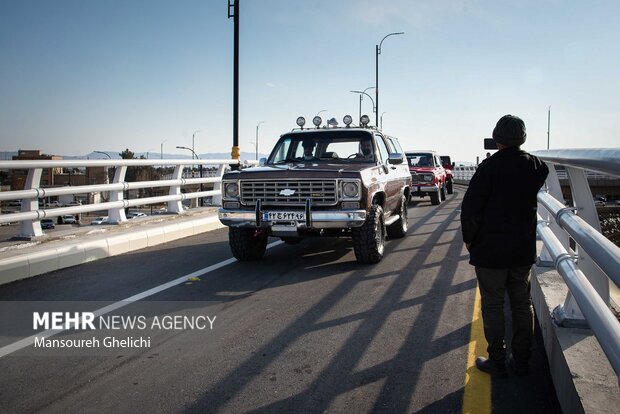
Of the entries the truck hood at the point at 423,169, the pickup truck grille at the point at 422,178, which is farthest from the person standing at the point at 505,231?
the truck hood at the point at 423,169

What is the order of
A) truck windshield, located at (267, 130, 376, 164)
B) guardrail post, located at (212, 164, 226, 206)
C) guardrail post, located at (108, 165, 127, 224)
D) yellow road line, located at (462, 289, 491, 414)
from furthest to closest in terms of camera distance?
guardrail post, located at (212, 164, 226, 206), guardrail post, located at (108, 165, 127, 224), truck windshield, located at (267, 130, 376, 164), yellow road line, located at (462, 289, 491, 414)

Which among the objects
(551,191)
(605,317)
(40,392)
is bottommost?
(40,392)

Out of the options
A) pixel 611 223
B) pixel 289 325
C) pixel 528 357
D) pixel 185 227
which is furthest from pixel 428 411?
pixel 611 223

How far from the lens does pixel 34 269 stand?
6590 mm

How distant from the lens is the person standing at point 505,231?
11.3 feet

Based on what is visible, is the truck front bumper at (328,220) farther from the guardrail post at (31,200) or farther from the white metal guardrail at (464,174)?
the white metal guardrail at (464,174)

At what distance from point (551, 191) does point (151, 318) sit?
4.06m

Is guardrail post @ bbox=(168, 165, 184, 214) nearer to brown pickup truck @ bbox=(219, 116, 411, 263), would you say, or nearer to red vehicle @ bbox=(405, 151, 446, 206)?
brown pickup truck @ bbox=(219, 116, 411, 263)

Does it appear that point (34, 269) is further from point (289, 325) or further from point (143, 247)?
point (289, 325)

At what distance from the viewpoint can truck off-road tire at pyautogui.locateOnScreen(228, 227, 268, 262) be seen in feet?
24.2

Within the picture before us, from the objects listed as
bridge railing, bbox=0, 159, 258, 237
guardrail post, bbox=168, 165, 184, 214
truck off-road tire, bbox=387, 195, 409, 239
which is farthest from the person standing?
guardrail post, bbox=168, 165, 184, 214

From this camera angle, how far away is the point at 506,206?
343 cm

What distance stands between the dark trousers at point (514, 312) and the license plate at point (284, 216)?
350 cm

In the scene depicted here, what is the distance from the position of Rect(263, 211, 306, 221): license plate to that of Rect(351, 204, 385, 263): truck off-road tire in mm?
761
